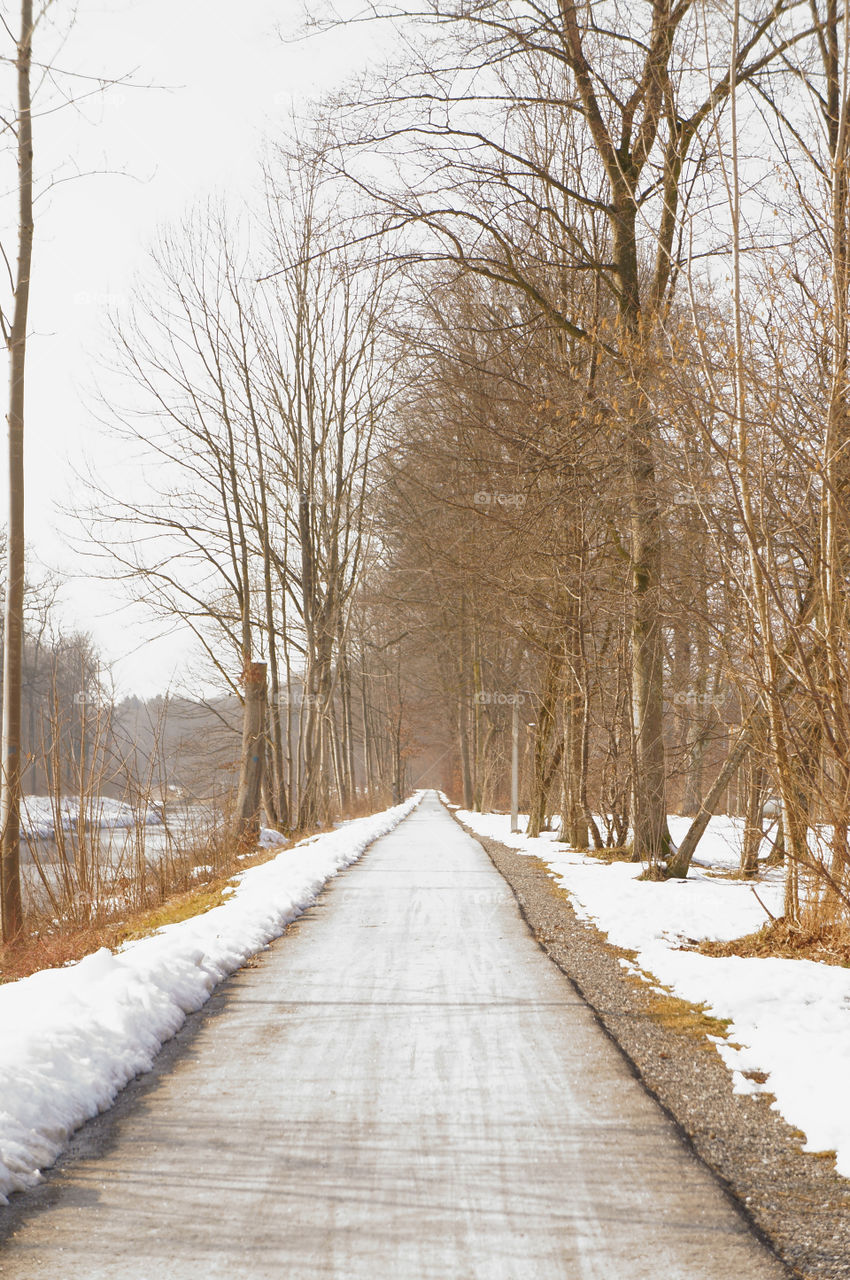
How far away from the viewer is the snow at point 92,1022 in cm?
346

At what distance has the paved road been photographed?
267cm

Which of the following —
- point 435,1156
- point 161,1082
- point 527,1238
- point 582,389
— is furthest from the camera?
point 582,389

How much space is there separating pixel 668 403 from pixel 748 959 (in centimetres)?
397

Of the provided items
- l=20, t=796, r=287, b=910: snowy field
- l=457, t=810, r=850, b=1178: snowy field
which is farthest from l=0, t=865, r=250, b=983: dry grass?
l=457, t=810, r=850, b=1178: snowy field

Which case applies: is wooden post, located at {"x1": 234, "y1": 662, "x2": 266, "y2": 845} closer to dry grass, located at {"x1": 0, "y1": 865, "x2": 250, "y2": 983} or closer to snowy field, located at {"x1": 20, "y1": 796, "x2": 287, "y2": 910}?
snowy field, located at {"x1": 20, "y1": 796, "x2": 287, "y2": 910}

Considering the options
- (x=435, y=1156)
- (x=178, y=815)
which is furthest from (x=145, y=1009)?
(x=178, y=815)

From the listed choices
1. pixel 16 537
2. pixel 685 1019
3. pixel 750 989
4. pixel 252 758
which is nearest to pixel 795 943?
pixel 750 989

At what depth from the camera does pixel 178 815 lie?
44.2 feet

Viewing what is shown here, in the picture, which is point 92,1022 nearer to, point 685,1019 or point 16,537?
point 685,1019

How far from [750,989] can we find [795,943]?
4.01 ft

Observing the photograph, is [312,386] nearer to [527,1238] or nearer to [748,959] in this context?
[748,959]

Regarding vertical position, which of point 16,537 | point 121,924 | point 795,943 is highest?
point 16,537

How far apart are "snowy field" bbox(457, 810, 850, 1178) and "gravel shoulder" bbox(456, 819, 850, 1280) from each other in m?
0.11

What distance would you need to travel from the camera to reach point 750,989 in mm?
5449
